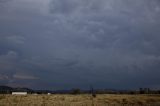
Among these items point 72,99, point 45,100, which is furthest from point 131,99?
point 45,100

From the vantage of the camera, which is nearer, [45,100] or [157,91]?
[45,100]

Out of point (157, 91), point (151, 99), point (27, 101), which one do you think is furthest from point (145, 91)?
point (27, 101)

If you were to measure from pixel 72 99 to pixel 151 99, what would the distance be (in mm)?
26475

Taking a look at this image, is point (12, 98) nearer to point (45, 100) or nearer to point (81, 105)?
point (45, 100)

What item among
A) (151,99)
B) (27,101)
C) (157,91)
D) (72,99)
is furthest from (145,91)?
(27,101)

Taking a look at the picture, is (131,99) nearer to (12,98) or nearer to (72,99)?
(72,99)

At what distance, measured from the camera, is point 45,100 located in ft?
302

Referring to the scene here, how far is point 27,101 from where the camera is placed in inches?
3570

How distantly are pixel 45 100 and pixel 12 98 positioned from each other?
10.8 meters

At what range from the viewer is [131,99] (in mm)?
99062

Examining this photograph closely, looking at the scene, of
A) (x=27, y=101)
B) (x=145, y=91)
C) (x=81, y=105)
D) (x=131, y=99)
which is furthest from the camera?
(x=145, y=91)

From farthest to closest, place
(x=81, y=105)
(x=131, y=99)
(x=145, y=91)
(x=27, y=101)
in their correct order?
(x=145, y=91) → (x=131, y=99) → (x=27, y=101) → (x=81, y=105)

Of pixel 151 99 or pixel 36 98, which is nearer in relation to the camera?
pixel 36 98

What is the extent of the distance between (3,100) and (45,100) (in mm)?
12164
